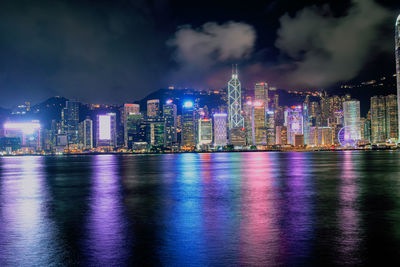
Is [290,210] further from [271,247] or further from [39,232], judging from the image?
[39,232]

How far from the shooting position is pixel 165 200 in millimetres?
31500

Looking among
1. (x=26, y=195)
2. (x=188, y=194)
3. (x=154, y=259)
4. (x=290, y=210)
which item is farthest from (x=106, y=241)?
(x=26, y=195)

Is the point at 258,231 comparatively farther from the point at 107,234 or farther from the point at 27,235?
the point at 27,235

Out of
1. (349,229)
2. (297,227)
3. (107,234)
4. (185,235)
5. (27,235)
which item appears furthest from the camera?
(297,227)

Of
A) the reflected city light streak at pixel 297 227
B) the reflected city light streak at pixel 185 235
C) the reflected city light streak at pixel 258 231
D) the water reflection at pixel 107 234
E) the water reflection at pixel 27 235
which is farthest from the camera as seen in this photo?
the reflected city light streak at pixel 297 227

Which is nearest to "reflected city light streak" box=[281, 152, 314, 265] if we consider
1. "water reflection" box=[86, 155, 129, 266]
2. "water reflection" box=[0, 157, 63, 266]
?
"water reflection" box=[86, 155, 129, 266]

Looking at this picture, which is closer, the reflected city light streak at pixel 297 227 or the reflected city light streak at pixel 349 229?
the reflected city light streak at pixel 349 229

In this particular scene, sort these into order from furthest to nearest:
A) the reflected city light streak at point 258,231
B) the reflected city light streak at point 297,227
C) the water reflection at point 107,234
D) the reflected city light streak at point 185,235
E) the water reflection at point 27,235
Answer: the reflected city light streak at point 297,227
the water reflection at point 27,235
the water reflection at point 107,234
the reflected city light streak at point 185,235
the reflected city light streak at point 258,231

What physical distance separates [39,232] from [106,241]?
460 cm

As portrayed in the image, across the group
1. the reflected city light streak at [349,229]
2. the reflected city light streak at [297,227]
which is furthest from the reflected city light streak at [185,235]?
the reflected city light streak at [349,229]

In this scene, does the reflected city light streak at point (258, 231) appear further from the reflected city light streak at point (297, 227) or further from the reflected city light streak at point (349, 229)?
the reflected city light streak at point (349, 229)

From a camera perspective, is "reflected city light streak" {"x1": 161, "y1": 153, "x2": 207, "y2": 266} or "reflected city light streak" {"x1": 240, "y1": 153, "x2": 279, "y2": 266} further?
"reflected city light streak" {"x1": 161, "y1": 153, "x2": 207, "y2": 266}

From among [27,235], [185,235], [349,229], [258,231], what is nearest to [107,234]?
[185,235]

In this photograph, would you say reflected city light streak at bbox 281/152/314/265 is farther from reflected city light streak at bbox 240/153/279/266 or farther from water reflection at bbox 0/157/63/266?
water reflection at bbox 0/157/63/266
